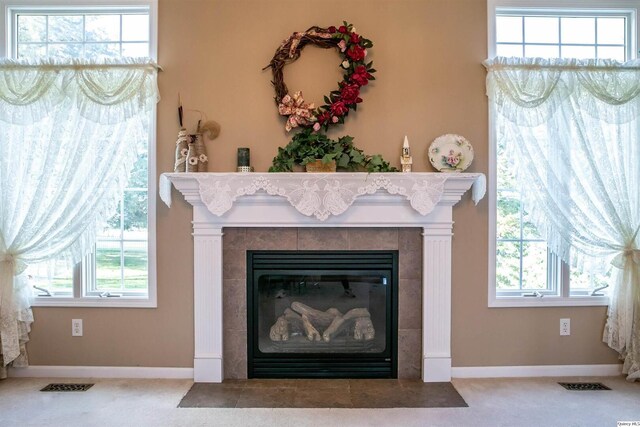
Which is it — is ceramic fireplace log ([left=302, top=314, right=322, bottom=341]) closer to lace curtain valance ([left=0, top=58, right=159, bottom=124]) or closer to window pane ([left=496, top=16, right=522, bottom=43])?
lace curtain valance ([left=0, top=58, right=159, bottom=124])

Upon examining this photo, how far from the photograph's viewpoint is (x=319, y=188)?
305cm

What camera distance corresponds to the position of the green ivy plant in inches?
123

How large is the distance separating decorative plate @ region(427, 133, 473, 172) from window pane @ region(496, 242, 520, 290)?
67cm

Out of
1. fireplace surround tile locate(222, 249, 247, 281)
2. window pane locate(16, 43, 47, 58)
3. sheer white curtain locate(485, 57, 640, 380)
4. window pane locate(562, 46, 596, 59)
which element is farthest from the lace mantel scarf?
window pane locate(16, 43, 47, 58)

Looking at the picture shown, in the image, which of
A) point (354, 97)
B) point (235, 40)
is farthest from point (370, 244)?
point (235, 40)

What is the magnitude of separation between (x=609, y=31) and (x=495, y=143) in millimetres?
1194

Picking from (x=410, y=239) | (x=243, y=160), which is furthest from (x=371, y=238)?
(x=243, y=160)

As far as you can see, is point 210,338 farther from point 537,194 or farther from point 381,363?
point 537,194

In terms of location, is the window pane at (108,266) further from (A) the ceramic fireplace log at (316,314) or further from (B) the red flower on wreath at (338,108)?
(B) the red flower on wreath at (338,108)

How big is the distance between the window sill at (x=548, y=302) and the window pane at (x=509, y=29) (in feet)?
6.01

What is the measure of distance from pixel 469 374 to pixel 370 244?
45.2 inches

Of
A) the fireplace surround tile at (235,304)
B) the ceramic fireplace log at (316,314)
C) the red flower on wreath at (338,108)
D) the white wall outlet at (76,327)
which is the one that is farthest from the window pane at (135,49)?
the ceramic fireplace log at (316,314)

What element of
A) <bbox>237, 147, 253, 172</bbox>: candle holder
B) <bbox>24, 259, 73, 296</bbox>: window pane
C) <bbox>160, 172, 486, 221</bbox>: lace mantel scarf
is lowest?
<bbox>24, 259, 73, 296</bbox>: window pane

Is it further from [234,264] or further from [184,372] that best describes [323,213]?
[184,372]
